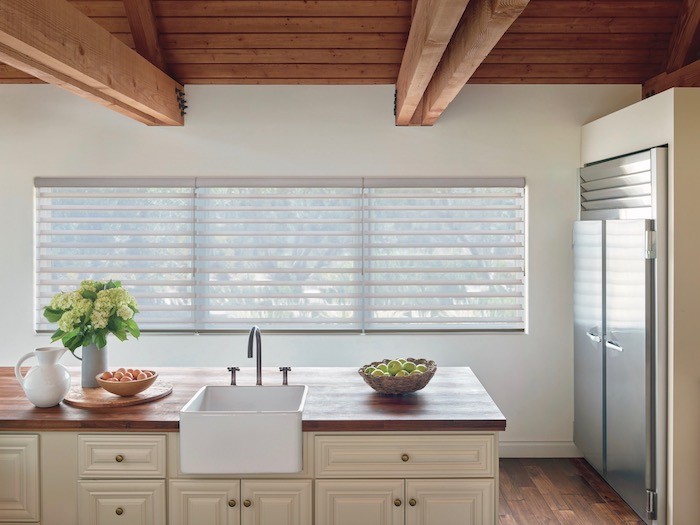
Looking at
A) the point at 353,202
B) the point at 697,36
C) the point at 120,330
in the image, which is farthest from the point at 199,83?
the point at 697,36

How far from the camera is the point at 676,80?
13.0ft

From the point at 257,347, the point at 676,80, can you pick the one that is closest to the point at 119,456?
the point at 257,347

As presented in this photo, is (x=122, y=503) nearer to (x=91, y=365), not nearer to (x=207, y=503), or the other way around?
(x=207, y=503)

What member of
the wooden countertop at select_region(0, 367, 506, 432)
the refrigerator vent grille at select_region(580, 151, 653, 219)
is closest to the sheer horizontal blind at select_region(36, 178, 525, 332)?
the refrigerator vent grille at select_region(580, 151, 653, 219)

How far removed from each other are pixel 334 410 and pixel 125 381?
3.11 ft

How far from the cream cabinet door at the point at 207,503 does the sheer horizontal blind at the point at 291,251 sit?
1.92 metres

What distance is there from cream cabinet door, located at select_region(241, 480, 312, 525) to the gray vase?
1.03m

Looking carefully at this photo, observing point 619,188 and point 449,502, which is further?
point 619,188

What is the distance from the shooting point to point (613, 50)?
4.20 m

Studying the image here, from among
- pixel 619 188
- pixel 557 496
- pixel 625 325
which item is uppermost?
pixel 619 188

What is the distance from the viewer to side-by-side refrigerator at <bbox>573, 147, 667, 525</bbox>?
3.27 metres

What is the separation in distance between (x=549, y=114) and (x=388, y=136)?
1085 millimetres

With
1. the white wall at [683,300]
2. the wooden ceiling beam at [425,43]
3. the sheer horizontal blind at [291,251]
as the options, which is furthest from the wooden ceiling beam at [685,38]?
the wooden ceiling beam at [425,43]

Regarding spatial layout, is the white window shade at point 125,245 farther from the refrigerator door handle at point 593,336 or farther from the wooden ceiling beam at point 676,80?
the wooden ceiling beam at point 676,80
